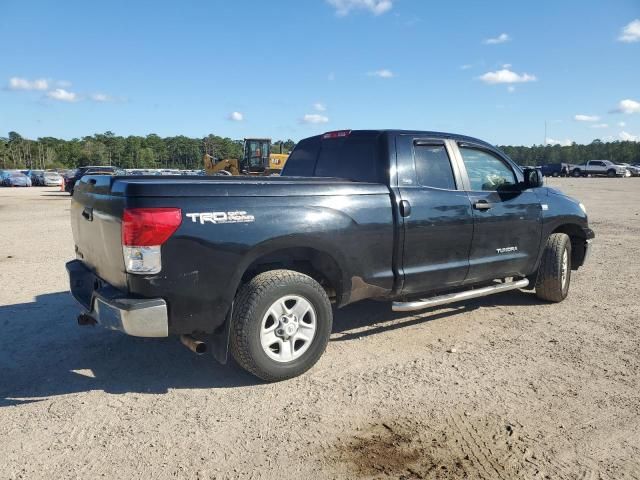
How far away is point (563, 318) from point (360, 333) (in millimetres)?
2277

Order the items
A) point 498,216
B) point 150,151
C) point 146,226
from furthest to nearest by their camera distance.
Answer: point 150,151
point 498,216
point 146,226

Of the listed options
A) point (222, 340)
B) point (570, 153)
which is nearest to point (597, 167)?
point (222, 340)

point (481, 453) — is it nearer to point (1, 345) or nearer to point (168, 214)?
point (168, 214)

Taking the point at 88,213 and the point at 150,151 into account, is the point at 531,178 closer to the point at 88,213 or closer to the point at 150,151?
the point at 88,213

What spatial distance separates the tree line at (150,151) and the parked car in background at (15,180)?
58.4m

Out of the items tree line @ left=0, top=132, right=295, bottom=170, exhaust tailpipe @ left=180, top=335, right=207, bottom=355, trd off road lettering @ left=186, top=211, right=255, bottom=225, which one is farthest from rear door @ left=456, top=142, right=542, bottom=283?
tree line @ left=0, top=132, right=295, bottom=170

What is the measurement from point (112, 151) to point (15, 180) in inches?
3339

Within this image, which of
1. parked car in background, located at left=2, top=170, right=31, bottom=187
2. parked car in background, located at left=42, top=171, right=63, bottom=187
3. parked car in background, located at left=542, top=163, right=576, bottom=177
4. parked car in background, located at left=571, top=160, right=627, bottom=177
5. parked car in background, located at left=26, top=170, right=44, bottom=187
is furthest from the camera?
parked car in background, located at left=542, top=163, right=576, bottom=177

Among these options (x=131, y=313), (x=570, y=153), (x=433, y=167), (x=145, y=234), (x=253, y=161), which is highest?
(x=570, y=153)

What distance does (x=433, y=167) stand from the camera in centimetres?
485

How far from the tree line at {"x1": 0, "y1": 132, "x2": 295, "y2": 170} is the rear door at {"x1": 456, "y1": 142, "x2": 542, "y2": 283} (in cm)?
9414

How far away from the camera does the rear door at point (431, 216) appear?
14.6 feet

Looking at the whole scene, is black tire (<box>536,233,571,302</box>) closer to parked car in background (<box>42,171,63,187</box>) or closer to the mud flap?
the mud flap

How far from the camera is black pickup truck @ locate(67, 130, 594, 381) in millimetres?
3275
